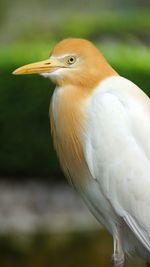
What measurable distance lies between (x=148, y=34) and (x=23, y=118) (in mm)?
2109

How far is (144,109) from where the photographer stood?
2715 millimetres

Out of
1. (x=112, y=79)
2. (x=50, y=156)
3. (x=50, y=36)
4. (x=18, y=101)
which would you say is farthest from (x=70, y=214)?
(x=112, y=79)

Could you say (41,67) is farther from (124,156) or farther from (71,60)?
(124,156)

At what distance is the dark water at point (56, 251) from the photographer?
4.61 metres

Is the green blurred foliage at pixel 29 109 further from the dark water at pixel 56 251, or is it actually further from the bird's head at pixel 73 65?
the bird's head at pixel 73 65

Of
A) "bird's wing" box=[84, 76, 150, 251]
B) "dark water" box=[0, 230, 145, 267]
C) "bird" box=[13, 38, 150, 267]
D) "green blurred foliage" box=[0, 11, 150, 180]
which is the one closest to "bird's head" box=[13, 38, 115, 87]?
"bird" box=[13, 38, 150, 267]

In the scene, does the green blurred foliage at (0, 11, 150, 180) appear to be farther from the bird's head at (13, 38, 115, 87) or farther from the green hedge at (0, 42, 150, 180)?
the bird's head at (13, 38, 115, 87)

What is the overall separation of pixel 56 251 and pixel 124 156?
2133mm

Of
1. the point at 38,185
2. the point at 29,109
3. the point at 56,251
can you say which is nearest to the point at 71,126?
the point at 56,251

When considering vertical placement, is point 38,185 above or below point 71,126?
above

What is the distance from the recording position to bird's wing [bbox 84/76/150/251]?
2.69 m

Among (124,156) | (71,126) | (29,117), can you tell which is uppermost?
(29,117)

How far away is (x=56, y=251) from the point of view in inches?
186

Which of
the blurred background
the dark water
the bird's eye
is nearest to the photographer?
the bird's eye
